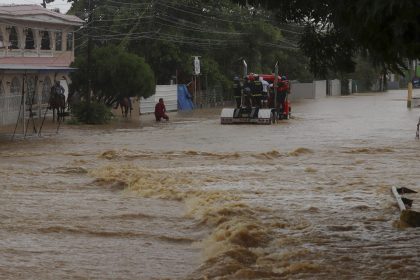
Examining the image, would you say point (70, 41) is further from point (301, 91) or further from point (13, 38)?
point (301, 91)

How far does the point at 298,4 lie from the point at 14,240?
17.6 feet

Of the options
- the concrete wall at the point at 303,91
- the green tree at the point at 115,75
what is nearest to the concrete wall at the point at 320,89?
the concrete wall at the point at 303,91

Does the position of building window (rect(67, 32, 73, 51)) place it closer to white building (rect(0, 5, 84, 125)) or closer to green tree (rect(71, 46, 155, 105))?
white building (rect(0, 5, 84, 125))

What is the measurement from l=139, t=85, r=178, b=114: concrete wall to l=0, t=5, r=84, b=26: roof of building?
635 cm

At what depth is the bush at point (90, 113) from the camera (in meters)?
37.9

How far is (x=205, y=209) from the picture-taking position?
14.0 m

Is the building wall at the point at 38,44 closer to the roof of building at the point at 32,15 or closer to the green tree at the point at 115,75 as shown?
the roof of building at the point at 32,15

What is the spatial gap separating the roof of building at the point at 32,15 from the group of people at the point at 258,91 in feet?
37.9

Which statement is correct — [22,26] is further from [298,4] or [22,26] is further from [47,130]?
[298,4]

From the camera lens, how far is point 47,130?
3266 cm

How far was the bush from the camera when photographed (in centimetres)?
3788

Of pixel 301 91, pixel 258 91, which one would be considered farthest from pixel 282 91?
pixel 301 91

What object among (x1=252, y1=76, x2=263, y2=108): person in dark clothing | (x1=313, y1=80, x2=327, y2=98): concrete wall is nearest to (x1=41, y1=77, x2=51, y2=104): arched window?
(x1=252, y1=76, x2=263, y2=108): person in dark clothing

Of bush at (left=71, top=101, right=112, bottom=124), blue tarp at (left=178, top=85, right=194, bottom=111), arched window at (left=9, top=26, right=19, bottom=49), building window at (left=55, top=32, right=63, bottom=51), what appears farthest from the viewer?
blue tarp at (left=178, top=85, right=194, bottom=111)
